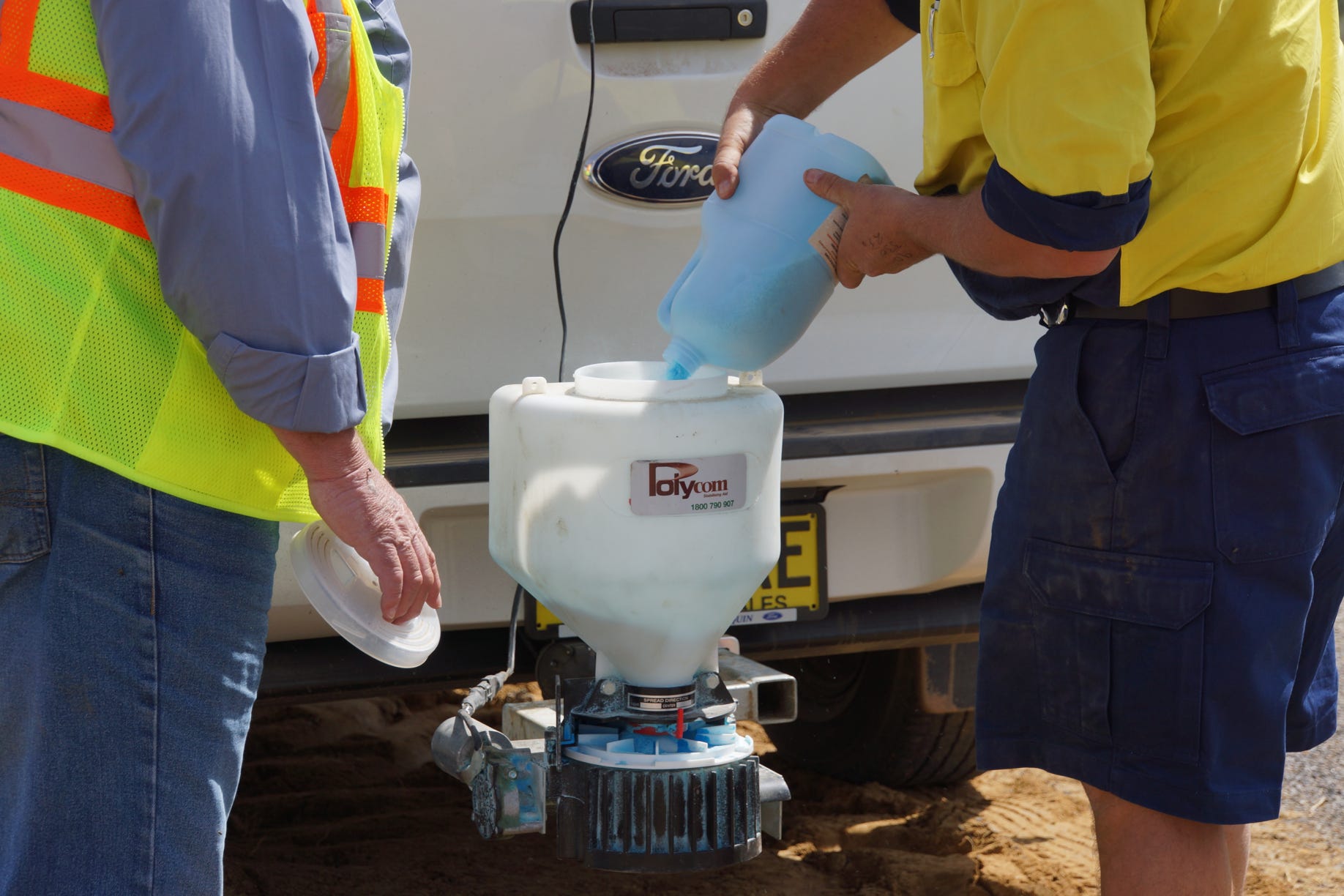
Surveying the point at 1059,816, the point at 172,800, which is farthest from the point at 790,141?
the point at 1059,816

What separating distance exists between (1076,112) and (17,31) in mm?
1098

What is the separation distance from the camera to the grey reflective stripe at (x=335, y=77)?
5.18 feet

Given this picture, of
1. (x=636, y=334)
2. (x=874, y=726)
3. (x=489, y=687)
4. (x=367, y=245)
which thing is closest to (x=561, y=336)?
(x=636, y=334)

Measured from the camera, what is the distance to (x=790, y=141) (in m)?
2.03

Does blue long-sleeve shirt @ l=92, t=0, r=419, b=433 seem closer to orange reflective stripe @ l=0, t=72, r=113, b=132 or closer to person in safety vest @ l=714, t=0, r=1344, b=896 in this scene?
orange reflective stripe @ l=0, t=72, r=113, b=132

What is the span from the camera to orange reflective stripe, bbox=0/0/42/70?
1.41 m

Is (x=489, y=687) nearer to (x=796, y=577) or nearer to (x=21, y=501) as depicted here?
(x=796, y=577)

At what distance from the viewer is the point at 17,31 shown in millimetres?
1411

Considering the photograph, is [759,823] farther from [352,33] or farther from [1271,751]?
[352,33]

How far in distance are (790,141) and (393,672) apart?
113cm

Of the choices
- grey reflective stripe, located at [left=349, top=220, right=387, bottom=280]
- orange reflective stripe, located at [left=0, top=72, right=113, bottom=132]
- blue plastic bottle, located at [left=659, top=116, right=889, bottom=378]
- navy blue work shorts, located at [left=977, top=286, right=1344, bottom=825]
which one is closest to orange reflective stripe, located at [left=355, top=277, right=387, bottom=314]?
grey reflective stripe, located at [left=349, top=220, right=387, bottom=280]

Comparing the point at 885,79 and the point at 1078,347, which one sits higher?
the point at 885,79

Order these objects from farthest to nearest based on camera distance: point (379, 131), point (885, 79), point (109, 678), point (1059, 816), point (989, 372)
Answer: point (1059, 816) < point (989, 372) < point (885, 79) < point (379, 131) < point (109, 678)

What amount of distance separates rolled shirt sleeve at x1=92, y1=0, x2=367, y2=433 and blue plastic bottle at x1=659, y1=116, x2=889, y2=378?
0.64 m
